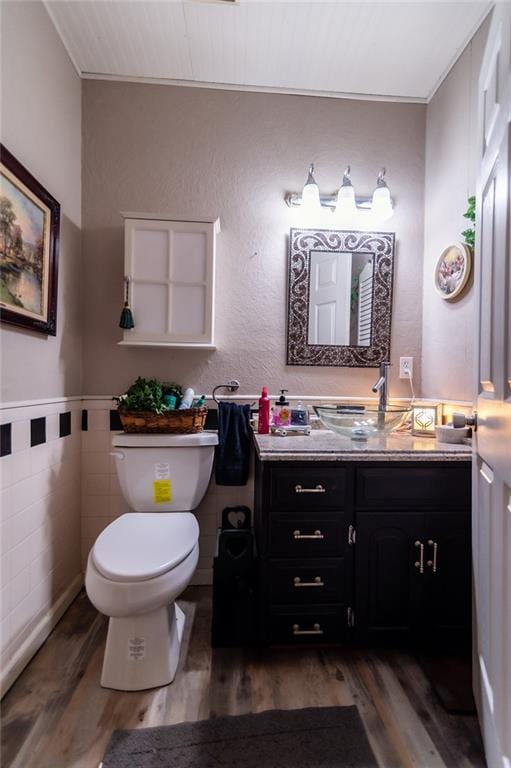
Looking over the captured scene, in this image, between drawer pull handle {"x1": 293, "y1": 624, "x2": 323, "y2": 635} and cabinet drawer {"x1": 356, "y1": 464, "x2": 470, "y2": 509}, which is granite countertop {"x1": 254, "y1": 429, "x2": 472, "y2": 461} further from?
drawer pull handle {"x1": 293, "y1": 624, "x2": 323, "y2": 635}

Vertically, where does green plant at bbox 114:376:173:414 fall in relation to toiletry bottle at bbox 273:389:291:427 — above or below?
above

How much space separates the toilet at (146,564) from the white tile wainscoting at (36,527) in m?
0.29

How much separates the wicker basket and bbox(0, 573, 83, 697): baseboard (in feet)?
2.68

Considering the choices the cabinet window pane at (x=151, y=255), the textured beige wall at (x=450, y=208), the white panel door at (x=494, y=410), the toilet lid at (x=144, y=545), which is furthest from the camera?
the cabinet window pane at (x=151, y=255)

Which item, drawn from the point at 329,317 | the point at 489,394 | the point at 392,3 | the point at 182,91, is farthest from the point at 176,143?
the point at 489,394

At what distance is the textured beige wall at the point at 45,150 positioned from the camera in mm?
1257

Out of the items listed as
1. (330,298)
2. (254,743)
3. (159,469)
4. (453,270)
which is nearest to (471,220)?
(453,270)

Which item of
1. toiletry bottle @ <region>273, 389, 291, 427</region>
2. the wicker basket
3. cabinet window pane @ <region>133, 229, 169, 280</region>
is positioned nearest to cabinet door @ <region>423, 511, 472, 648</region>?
toiletry bottle @ <region>273, 389, 291, 427</region>

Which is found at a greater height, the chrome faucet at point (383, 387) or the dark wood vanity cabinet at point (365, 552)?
the chrome faucet at point (383, 387)

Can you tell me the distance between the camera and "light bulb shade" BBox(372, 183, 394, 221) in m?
1.77

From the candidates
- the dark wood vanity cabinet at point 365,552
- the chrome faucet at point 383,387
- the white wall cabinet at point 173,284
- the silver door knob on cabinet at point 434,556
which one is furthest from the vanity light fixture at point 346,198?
Answer: the silver door knob on cabinet at point 434,556

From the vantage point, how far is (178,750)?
40.3 inches

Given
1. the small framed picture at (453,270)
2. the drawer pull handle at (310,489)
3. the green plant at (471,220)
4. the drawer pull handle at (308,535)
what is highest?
the green plant at (471,220)

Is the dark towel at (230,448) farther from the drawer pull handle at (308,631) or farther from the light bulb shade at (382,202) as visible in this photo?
the light bulb shade at (382,202)
